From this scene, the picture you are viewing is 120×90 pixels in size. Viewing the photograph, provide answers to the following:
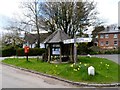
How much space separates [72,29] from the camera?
49.5m

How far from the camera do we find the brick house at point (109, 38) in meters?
89.7

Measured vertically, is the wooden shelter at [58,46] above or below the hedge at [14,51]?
above

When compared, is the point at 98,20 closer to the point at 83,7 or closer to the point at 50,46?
the point at 83,7

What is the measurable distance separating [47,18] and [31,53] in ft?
25.5

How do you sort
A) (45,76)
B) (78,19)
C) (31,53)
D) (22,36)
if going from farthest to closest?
1. (22,36)
2. (31,53)
3. (78,19)
4. (45,76)

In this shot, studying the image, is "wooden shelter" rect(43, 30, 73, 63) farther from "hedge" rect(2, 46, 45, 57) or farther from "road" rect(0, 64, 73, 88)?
"hedge" rect(2, 46, 45, 57)

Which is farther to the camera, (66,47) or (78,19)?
(78,19)

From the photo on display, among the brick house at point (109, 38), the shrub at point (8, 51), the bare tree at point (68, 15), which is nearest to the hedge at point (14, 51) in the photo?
the shrub at point (8, 51)

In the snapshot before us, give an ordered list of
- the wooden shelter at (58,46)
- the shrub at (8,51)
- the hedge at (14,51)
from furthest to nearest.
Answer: the shrub at (8,51), the hedge at (14,51), the wooden shelter at (58,46)

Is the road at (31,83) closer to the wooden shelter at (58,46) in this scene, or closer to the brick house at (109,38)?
the wooden shelter at (58,46)

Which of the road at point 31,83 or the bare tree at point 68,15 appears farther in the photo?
the bare tree at point 68,15

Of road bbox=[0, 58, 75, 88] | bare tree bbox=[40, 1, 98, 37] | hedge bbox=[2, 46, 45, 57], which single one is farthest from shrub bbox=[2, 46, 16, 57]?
road bbox=[0, 58, 75, 88]

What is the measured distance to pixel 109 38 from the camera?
300ft

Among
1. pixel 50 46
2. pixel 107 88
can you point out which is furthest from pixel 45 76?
pixel 50 46
